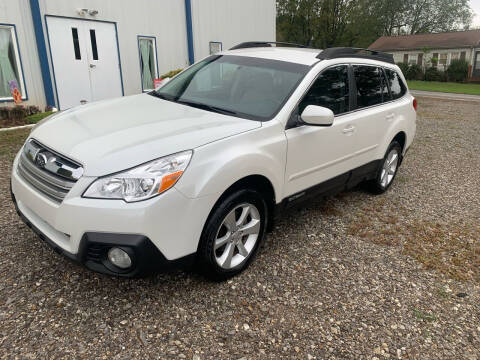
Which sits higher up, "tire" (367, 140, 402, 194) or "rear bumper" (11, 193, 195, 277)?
"rear bumper" (11, 193, 195, 277)

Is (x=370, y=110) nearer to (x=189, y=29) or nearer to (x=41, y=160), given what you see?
(x=41, y=160)

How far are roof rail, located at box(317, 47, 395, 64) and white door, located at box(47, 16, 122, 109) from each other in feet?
23.1

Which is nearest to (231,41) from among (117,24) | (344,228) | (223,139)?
(117,24)

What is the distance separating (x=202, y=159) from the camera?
2.57 metres

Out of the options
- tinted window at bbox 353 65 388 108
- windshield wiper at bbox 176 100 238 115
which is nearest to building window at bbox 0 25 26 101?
windshield wiper at bbox 176 100 238 115

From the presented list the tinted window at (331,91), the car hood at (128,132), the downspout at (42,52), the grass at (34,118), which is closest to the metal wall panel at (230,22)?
the downspout at (42,52)

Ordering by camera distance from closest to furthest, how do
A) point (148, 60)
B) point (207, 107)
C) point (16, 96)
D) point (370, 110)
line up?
point (207, 107) < point (370, 110) < point (16, 96) < point (148, 60)

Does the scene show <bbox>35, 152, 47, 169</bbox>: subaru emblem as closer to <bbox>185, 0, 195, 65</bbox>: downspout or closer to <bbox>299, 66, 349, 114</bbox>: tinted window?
<bbox>299, 66, 349, 114</bbox>: tinted window

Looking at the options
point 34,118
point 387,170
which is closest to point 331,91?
point 387,170

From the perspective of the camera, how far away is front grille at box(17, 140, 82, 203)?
8.09 feet

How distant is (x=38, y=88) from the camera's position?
30.3 feet

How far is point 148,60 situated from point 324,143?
9.12 meters

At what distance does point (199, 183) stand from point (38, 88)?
8392mm

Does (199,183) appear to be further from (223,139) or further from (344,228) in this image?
(344,228)
